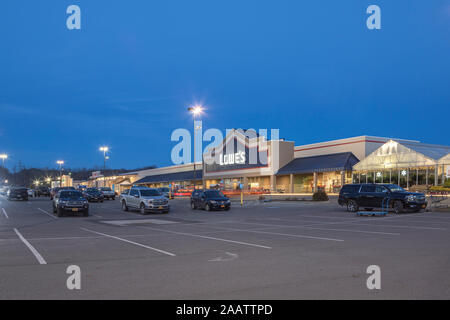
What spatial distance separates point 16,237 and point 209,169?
63.6 metres

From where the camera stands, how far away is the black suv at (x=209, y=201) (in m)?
30.6

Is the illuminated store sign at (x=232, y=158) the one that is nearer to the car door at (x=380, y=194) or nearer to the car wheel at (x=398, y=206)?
the car door at (x=380, y=194)

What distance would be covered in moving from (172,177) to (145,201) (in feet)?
201

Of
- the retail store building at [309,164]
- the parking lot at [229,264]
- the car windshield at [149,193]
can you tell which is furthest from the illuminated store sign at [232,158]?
the parking lot at [229,264]

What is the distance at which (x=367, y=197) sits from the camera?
25625 mm

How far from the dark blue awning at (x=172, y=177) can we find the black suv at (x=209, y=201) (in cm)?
4733

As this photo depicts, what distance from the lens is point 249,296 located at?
6414 mm

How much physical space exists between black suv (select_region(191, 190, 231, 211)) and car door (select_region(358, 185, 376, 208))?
383 inches

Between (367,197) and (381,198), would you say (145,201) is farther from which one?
(381,198)

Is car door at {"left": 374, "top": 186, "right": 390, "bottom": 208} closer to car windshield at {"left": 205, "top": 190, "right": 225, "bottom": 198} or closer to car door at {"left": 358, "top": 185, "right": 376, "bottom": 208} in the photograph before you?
car door at {"left": 358, "top": 185, "right": 376, "bottom": 208}

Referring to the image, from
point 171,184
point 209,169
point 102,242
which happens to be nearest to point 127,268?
point 102,242

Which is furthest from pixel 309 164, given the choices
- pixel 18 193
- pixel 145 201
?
pixel 18 193

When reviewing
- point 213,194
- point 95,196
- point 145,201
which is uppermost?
point 213,194

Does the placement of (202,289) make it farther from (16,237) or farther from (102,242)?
(16,237)
